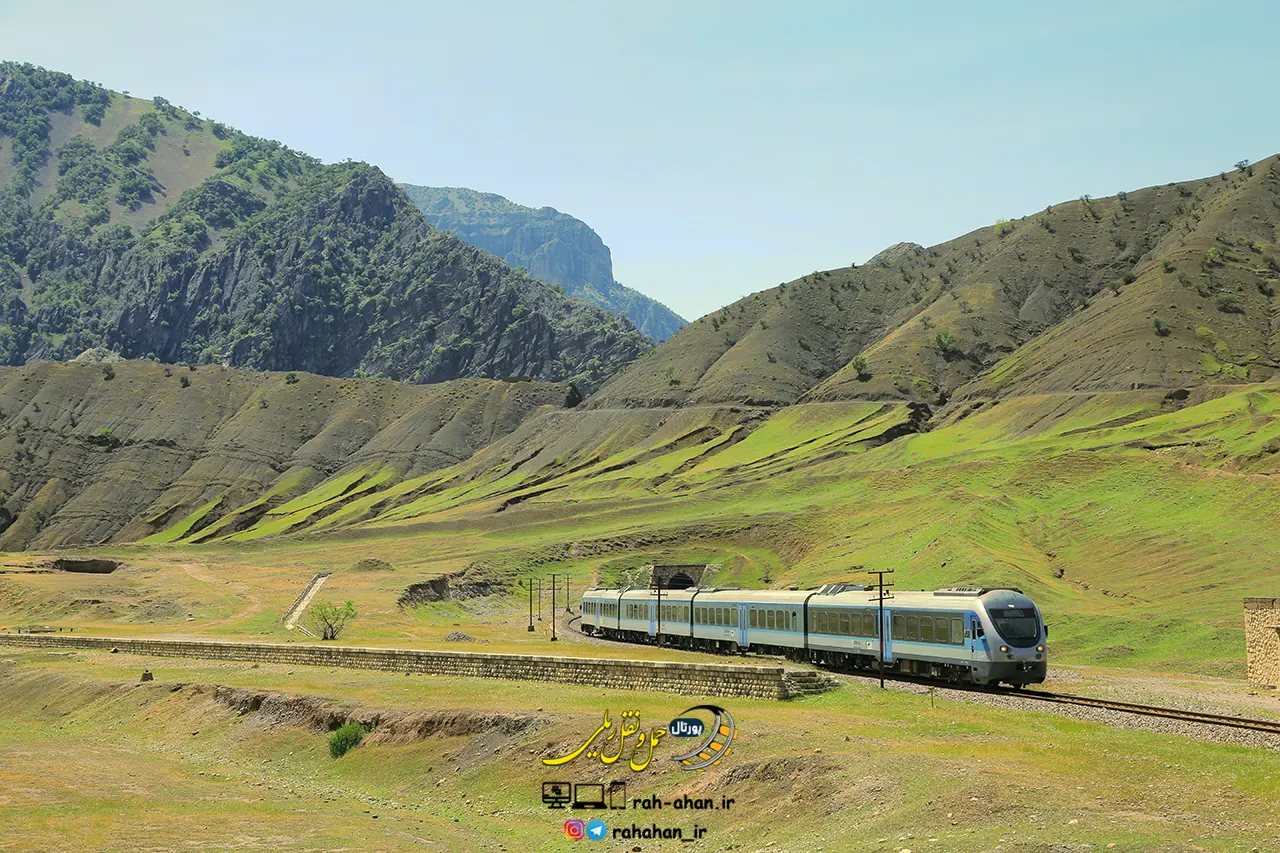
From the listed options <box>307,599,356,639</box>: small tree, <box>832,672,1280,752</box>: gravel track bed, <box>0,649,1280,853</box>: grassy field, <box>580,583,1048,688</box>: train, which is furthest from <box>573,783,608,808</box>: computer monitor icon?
<box>307,599,356,639</box>: small tree

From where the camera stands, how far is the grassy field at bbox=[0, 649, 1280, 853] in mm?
24156

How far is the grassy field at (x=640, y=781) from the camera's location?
24.2 m

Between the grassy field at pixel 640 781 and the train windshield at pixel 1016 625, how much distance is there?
15.3 ft

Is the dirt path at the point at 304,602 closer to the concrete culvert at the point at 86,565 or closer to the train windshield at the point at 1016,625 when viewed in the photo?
the concrete culvert at the point at 86,565

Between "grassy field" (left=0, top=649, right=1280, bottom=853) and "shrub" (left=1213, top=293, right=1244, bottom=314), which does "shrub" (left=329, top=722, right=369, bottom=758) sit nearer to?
"grassy field" (left=0, top=649, right=1280, bottom=853)

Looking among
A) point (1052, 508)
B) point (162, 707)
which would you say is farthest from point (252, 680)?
point (1052, 508)

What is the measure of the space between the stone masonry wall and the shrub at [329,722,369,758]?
34.9 meters

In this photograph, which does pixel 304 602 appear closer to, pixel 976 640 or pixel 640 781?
pixel 976 640

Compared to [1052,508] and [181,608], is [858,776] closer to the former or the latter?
[1052,508]

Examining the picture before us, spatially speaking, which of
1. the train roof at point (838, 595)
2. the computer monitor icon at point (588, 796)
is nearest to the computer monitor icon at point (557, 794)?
the computer monitor icon at point (588, 796)

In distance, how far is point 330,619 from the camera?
8831 centimetres

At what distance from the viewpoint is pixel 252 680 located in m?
54.4

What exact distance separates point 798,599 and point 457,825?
26.4 m

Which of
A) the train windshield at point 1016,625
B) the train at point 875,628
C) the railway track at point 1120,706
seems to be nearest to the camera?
the railway track at point 1120,706
